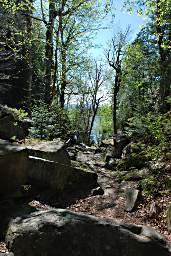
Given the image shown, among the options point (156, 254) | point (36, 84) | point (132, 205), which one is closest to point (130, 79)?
point (36, 84)

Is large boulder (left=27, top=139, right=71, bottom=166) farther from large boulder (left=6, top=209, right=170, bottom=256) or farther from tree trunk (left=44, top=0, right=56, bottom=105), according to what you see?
tree trunk (left=44, top=0, right=56, bottom=105)

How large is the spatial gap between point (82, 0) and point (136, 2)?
5622 mm

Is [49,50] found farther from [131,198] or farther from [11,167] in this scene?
[11,167]

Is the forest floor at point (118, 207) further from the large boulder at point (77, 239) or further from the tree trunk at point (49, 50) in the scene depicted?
the tree trunk at point (49, 50)

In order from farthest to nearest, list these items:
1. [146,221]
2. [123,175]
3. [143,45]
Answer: [143,45] < [123,175] < [146,221]

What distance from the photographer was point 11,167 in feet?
25.4

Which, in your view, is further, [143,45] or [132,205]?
[143,45]

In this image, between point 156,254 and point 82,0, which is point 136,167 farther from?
point 82,0

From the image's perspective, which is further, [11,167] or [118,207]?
[118,207]

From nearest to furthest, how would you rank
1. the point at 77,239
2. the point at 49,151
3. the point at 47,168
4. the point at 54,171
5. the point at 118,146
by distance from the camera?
1. the point at 77,239
2. the point at 47,168
3. the point at 54,171
4. the point at 49,151
5. the point at 118,146

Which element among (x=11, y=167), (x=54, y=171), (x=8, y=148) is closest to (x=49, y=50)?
(x=54, y=171)

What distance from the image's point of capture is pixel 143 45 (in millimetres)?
27797

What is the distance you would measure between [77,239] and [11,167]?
115 inches

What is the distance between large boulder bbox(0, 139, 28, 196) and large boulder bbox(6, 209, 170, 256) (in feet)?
6.74
